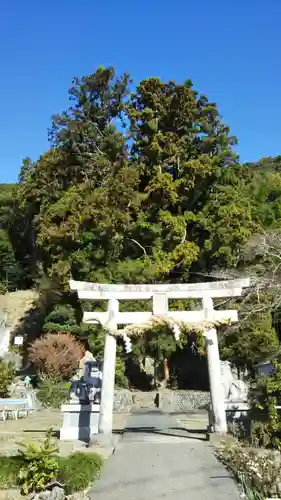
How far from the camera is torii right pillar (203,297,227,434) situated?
8.64 metres

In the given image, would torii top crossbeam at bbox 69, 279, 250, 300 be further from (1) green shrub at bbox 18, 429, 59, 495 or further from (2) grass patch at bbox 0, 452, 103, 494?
(1) green shrub at bbox 18, 429, 59, 495

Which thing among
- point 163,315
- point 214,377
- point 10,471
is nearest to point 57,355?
point 163,315

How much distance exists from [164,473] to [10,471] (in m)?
2.14

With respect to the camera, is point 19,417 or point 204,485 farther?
point 19,417

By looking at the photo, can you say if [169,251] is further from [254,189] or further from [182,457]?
[182,457]

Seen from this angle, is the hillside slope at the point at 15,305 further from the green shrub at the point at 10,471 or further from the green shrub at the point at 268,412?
the green shrub at the point at 10,471

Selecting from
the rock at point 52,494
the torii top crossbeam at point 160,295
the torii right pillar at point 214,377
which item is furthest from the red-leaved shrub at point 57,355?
the rock at point 52,494

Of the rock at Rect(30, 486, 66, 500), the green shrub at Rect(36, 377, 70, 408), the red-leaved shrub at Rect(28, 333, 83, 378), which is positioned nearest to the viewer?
the rock at Rect(30, 486, 66, 500)

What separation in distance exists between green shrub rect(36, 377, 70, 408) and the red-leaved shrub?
48.2 inches

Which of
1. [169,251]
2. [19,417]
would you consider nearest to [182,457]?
[19,417]

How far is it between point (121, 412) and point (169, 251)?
337 inches

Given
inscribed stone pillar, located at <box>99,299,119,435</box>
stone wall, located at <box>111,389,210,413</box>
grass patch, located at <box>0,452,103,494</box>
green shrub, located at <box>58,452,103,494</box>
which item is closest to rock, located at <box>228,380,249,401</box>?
inscribed stone pillar, located at <box>99,299,119,435</box>

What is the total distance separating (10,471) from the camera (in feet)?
17.0

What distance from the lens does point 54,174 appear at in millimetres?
24656
